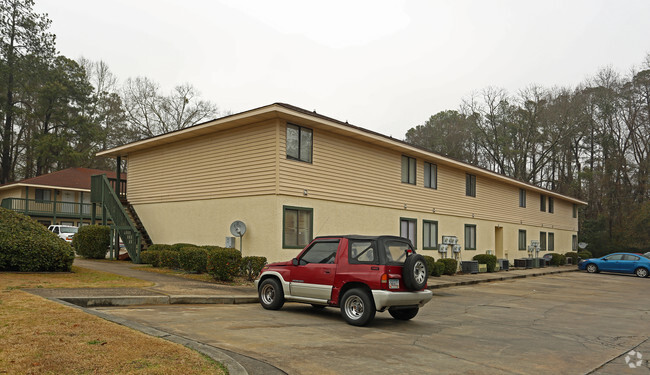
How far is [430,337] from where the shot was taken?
352 inches

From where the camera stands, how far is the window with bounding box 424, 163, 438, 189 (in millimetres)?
25609

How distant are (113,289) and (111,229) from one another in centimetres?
1088

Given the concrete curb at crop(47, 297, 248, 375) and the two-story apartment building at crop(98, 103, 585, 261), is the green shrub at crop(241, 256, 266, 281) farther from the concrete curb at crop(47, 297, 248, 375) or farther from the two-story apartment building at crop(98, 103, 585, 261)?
the concrete curb at crop(47, 297, 248, 375)

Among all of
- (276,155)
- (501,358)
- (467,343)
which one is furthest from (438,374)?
(276,155)

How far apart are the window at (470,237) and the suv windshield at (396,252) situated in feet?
63.5

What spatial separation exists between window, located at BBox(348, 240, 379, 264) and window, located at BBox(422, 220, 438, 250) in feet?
49.5

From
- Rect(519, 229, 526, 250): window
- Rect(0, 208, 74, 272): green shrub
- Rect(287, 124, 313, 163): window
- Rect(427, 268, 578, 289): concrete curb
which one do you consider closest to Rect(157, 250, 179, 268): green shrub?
Rect(0, 208, 74, 272): green shrub

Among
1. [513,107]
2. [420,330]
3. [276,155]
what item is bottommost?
[420,330]

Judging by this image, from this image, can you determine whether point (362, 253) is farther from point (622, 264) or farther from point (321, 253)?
point (622, 264)

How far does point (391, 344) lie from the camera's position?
26.6ft

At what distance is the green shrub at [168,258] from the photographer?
18.5m

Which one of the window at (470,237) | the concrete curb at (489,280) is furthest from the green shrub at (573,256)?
the window at (470,237)

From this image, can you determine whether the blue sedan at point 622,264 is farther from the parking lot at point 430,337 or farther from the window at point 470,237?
the parking lot at point 430,337

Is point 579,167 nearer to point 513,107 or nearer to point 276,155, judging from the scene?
point 513,107
